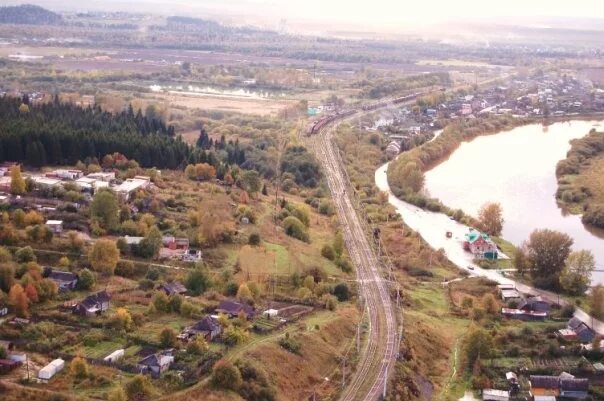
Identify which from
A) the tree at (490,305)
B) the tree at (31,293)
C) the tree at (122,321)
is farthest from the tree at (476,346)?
the tree at (31,293)

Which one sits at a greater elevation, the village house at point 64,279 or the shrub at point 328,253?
the village house at point 64,279

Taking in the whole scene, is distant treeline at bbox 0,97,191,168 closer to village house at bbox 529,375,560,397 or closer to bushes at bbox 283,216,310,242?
bushes at bbox 283,216,310,242

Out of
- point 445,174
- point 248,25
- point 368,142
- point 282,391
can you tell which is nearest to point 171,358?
point 282,391

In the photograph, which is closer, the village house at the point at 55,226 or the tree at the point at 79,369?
the tree at the point at 79,369

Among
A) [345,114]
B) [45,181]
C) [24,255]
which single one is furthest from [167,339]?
[345,114]

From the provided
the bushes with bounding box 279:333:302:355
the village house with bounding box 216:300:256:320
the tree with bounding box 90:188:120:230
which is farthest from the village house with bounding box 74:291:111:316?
the tree with bounding box 90:188:120:230

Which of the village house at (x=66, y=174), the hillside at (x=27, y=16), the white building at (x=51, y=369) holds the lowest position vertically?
the white building at (x=51, y=369)

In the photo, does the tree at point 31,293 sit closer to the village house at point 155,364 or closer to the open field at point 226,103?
the village house at point 155,364
